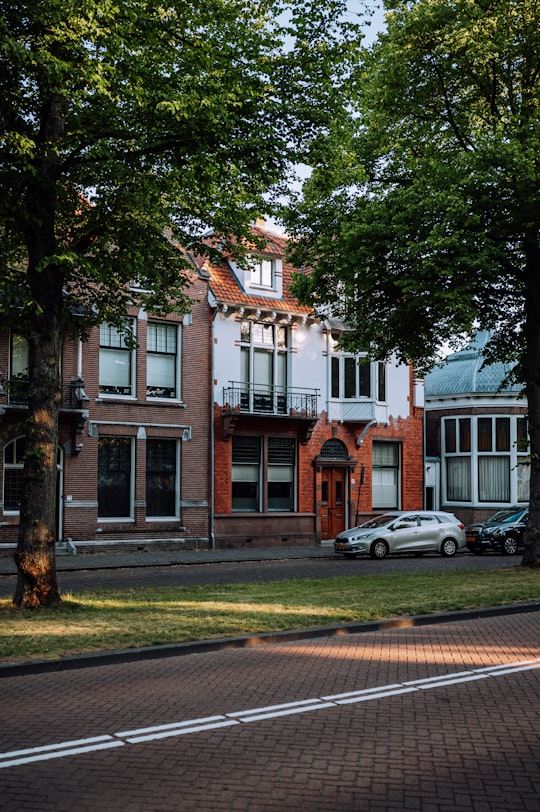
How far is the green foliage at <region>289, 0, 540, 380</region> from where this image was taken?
1825 cm

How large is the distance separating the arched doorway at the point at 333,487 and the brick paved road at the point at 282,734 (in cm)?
2207

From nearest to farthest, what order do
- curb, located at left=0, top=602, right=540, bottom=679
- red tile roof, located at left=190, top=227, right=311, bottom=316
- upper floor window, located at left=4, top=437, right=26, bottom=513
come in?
curb, located at left=0, top=602, right=540, bottom=679 → upper floor window, located at left=4, top=437, right=26, bottom=513 → red tile roof, located at left=190, top=227, right=311, bottom=316

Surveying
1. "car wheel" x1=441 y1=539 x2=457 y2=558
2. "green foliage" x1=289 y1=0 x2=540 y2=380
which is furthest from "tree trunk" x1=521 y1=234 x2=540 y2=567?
"car wheel" x1=441 y1=539 x2=457 y2=558

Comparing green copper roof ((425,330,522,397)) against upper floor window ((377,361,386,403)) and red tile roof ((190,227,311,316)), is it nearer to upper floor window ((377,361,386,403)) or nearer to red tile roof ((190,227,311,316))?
upper floor window ((377,361,386,403))

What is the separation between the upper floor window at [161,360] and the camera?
28.2 m

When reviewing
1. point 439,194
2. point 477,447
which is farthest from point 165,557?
point 477,447

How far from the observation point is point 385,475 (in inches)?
1346

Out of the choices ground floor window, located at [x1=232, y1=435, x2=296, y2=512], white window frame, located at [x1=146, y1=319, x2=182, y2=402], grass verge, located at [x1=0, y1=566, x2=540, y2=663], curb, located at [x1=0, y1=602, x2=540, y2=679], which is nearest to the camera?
curb, located at [x1=0, y1=602, x2=540, y2=679]

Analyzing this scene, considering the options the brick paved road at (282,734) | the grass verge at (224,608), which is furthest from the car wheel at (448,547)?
the brick paved road at (282,734)

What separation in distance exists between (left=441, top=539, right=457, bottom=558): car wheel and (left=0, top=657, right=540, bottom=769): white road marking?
726 inches

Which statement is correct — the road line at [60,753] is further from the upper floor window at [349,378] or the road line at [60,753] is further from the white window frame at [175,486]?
the upper floor window at [349,378]

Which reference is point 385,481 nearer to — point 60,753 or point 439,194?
point 439,194

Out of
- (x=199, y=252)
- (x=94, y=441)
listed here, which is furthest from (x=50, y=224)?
(x=94, y=441)

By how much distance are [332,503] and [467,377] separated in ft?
33.3
